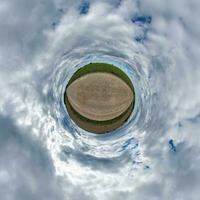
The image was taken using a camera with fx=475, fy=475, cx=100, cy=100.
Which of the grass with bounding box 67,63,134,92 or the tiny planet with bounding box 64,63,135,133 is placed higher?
the grass with bounding box 67,63,134,92

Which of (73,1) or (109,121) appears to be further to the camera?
(109,121)

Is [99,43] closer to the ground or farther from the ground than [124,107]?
farther from the ground

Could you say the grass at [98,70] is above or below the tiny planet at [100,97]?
above

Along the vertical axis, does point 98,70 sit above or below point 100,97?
above

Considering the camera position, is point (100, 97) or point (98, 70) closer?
point (98, 70)

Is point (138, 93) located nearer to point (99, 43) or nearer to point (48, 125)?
point (99, 43)

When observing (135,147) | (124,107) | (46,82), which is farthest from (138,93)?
(46,82)

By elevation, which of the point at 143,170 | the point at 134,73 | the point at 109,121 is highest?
the point at 134,73
